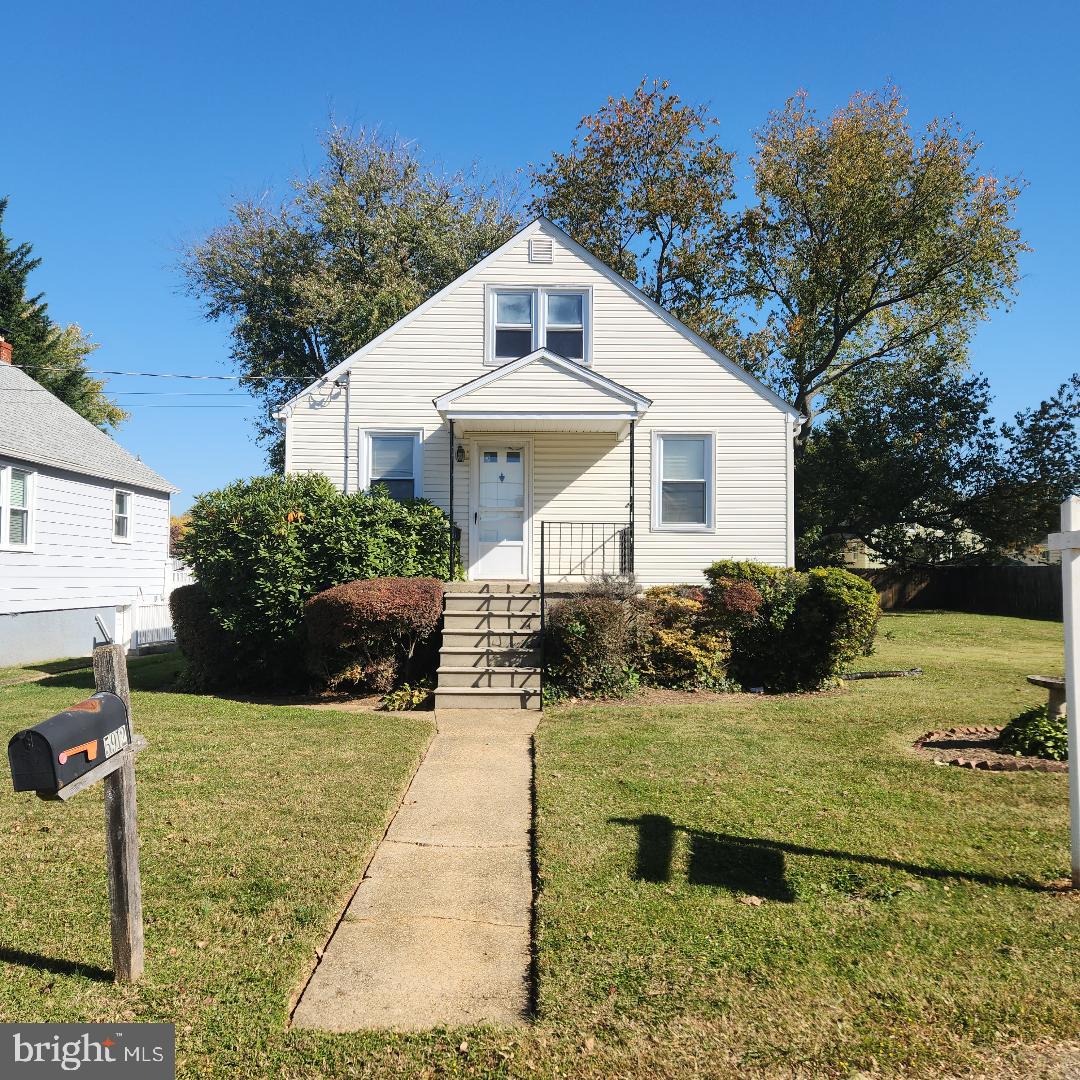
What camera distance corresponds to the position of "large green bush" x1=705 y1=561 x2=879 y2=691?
10672mm

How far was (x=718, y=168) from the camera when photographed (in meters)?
25.7

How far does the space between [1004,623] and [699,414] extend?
498 inches

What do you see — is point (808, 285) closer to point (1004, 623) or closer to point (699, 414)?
point (1004, 623)

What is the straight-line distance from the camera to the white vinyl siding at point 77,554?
1616cm

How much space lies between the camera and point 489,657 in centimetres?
1037

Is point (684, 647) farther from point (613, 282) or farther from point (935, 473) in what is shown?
point (935, 473)

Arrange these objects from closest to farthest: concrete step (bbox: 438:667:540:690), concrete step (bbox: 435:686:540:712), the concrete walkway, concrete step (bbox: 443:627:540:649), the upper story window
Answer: the concrete walkway
concrete step (bbox: 435:686:540:712)
concrete step (bbox: 438:667:540:690)
concrete step (bbox: 443:627:540:649)
the upper story window

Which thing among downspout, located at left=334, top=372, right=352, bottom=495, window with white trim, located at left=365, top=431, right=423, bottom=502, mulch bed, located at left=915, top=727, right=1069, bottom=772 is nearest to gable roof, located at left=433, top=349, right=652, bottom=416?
window with white trim, located at left=365, top=431, right=423, bottom=502

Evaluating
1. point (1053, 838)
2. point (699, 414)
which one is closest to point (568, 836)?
point (1053, 838)

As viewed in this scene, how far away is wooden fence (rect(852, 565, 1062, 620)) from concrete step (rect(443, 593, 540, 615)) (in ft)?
59.4

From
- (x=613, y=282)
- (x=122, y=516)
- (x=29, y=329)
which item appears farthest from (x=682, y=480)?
(x=29, y=329)

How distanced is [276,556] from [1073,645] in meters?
8.59

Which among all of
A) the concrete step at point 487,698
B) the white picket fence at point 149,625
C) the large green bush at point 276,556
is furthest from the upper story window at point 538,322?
the white picket fence at point 149,625

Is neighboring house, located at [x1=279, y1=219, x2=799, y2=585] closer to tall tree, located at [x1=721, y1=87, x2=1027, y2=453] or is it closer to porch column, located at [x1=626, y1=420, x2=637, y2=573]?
porch column, located at [x1=626, y1=420, x2=637, y2=573]
